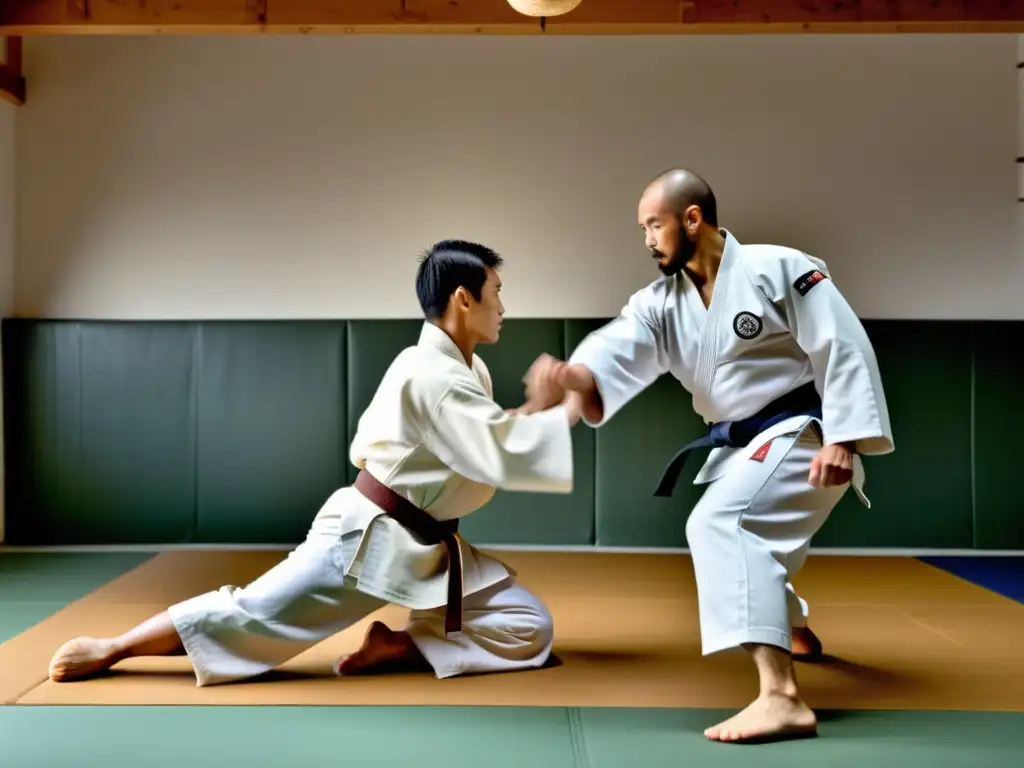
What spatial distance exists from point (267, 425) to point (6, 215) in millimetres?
1519

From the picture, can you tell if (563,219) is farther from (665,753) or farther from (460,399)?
(665,753)

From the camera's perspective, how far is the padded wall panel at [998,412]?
4641 millimetres

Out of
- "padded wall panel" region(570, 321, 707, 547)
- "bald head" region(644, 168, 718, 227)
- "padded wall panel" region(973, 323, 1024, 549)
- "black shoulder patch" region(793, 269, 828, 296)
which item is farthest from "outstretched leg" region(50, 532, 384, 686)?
"padded wall panel" region(973, 323, 1024, 549)

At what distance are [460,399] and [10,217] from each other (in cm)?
323

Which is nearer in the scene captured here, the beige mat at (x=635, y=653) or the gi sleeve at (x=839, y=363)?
the gi sleeve at (x=839, y=363)

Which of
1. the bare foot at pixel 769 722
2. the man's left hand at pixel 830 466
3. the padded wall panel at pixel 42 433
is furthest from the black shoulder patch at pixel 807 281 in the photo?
the padded wall panel at pixel 42 433

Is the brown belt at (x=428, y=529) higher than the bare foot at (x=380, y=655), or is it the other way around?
the brown belt at (x=428, y=529)

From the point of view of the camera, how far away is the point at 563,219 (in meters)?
4.77

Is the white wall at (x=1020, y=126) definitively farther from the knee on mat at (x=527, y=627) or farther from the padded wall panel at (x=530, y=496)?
the knee on mat at (x=527, y=627)

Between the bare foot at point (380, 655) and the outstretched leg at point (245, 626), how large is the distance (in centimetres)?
13

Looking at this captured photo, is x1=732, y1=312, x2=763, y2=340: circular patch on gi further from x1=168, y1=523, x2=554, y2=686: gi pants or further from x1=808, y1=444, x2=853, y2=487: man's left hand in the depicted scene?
x1=168, y1=523, x2=554, y2=686: gi pants

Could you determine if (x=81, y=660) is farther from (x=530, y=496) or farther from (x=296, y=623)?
(x=530, y=496)

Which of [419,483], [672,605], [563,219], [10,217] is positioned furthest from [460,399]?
[10,217]

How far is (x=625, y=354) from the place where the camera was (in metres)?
2.68
